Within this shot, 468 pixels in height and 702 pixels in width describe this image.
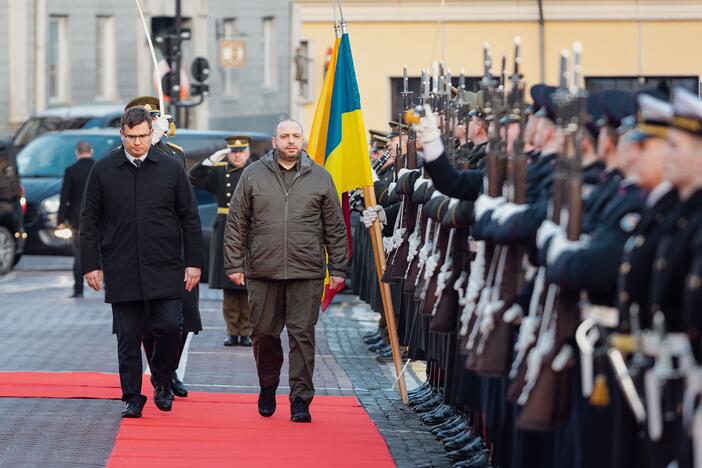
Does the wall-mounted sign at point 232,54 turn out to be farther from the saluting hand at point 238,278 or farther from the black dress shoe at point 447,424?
the black dress shoe at point 447,424

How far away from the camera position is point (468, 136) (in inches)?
424

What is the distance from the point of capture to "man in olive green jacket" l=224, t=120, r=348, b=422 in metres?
11.4

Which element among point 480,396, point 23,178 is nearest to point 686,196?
point 480,396

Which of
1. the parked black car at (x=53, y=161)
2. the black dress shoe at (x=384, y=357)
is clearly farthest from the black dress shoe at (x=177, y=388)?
the parked black car at (x=53, y=161)

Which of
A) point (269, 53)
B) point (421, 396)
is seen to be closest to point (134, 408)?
point (421, 396)

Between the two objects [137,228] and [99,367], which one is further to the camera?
[99,367]

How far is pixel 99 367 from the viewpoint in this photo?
14.3 metres

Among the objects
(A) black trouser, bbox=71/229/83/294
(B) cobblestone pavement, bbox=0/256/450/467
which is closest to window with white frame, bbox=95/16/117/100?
(B) cobblestone pavement, bbox=0/256/450/467

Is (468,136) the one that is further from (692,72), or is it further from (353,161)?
(692,72)

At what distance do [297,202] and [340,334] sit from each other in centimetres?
663

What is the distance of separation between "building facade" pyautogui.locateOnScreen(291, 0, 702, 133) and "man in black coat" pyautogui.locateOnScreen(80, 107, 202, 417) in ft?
47.2

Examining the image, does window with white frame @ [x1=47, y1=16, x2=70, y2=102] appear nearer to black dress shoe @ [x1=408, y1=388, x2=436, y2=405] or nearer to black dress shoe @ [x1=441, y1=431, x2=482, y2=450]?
black dress shoe @ [x1=408, y1=388, x2=436, y2=405]

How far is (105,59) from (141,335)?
36.1 m

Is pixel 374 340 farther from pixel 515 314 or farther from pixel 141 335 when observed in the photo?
pixel 515 314
